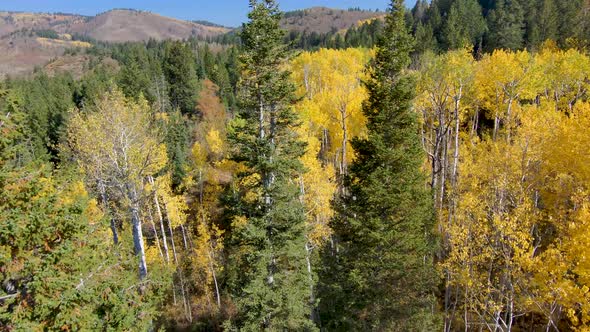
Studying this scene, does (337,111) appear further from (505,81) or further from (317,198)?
(505,81)

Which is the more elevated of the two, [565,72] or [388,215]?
[565,72]

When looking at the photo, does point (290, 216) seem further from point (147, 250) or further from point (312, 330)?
point (147, 250)

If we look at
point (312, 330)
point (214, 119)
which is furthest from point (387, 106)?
point (214, 119)

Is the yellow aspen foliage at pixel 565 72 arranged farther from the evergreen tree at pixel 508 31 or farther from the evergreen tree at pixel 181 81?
the evergreen tree at pixel 181 81

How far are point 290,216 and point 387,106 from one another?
5262 millimetres

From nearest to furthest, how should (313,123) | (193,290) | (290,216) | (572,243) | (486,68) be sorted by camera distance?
(572,243), (290,216), (486,68), (193,290), (313,123)

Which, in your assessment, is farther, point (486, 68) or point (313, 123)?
point (313, 123)

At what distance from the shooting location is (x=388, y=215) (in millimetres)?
13281

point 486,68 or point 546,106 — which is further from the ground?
point 486,68

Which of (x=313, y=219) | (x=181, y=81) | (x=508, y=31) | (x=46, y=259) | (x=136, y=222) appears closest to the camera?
(x=46, y=259)

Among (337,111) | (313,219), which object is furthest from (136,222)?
(337,111)

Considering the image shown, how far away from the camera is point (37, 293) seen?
671 centimetres

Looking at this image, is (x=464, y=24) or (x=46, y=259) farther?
(x=464, y=24)

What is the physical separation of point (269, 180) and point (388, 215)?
4.50 m
